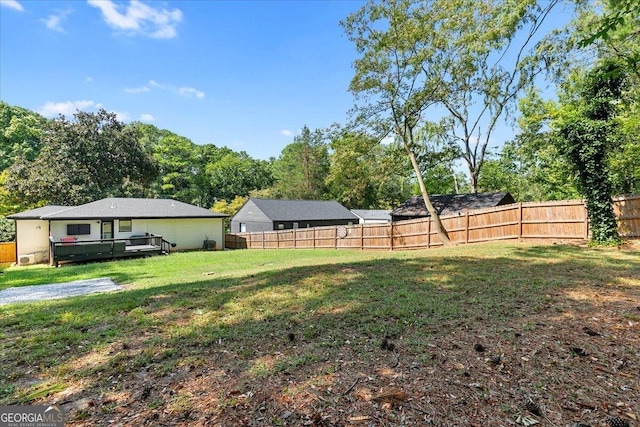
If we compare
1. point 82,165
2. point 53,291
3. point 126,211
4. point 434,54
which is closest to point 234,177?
point 82,165

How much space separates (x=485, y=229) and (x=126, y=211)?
20703mm

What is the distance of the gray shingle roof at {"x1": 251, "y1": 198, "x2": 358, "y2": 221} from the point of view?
93.8ft

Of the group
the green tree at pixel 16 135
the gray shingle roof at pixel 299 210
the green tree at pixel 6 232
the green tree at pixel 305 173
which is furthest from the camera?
the green tree at pixel 305 173

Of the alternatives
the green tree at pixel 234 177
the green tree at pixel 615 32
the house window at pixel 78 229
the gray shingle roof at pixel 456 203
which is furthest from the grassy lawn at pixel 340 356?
the green tree at pixel 234 177

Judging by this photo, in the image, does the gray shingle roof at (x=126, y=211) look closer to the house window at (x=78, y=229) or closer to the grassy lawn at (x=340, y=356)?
the house window at (x=78, y=229)

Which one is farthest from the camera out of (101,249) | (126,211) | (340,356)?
(126,211)

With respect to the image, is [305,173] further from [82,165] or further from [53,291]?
[53,291]

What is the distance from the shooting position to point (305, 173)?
43156mm

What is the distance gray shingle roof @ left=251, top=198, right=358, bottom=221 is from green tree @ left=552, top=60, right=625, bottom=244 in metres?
21.6

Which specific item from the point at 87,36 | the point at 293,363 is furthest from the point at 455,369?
the point at 87,36

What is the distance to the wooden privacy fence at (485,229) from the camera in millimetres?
10938

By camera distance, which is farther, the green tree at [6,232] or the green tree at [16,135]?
the green tree at [16,135]

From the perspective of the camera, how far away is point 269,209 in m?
28.6

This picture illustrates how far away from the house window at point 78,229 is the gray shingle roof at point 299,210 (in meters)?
13.0
